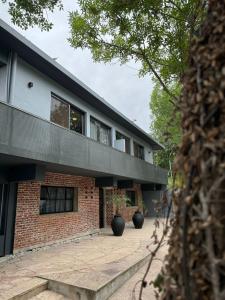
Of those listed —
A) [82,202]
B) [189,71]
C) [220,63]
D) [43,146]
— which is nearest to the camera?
[220,63]

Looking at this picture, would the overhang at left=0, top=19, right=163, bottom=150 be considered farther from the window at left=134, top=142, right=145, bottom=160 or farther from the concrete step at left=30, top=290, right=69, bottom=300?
the concrete step at left=30, top=290, right=69, bottom=300

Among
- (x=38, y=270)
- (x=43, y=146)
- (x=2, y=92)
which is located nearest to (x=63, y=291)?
(x=38, y=270)

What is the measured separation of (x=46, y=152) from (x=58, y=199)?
3.87 metres

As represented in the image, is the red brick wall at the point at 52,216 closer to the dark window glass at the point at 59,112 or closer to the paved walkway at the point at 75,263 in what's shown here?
the paved walkway at the point at 75,263

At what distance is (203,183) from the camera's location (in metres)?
1.17

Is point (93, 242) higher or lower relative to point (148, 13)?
lower

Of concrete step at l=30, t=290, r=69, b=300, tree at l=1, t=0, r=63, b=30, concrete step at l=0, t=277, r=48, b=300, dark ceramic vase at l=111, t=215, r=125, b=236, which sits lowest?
concrete step at l=30, t=290, r=69, b=300

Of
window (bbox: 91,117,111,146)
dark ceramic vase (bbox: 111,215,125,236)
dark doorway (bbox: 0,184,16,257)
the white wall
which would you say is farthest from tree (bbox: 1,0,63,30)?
dark ceramic vase (bbox: 111,215,125,236)

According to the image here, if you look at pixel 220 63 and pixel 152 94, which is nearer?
pixel 220 63

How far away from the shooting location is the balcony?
5977 mm

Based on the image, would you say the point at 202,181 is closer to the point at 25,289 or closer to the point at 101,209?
the point at 25,289

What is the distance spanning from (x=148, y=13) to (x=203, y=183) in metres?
6.27

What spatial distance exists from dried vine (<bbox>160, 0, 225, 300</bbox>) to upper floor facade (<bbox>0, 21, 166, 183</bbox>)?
17.2 ft

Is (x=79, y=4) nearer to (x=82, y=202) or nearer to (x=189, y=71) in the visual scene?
(x=189, y=71)
